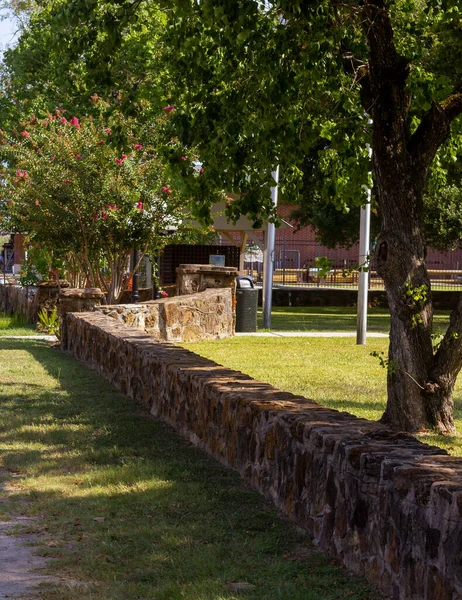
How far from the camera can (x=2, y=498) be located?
676 cm

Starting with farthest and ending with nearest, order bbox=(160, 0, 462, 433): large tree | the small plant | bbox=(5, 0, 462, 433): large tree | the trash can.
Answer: the trash can → the small plant → bbox=(160, 0, 462, 433): large tree → bbox=(5, 0, 462, 433): large tree

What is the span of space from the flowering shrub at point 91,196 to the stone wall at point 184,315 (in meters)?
1.50

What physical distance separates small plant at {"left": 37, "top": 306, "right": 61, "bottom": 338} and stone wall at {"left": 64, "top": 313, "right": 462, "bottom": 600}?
1160 cm

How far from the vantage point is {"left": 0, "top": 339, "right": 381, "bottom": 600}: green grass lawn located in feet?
16.4

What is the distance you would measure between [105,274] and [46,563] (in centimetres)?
1758

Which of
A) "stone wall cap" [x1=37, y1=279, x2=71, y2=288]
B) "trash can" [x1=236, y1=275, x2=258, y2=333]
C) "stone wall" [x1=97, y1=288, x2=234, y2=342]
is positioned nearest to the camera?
"stone wall" [x1=97, y1=288, x2=234, y2=342]

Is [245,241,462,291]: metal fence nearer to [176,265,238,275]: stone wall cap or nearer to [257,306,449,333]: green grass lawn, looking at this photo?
[257,306,449,333]: green grass lawn

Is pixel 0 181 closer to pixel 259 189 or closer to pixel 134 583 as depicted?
pixel 259 189

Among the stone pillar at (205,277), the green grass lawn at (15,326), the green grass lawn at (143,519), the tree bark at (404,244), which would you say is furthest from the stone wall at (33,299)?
the tree bark at (404,244)

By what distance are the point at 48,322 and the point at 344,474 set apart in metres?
16.0

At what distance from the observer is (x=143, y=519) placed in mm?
6188

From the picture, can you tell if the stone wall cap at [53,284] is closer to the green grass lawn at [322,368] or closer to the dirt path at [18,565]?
the green grass lawn at [322,368]

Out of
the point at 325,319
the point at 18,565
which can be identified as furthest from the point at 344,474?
the point at 325,319

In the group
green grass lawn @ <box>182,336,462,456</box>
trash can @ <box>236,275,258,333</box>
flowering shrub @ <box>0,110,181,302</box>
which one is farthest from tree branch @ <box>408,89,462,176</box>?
trash can @ <box>236,275,258,333</box>
